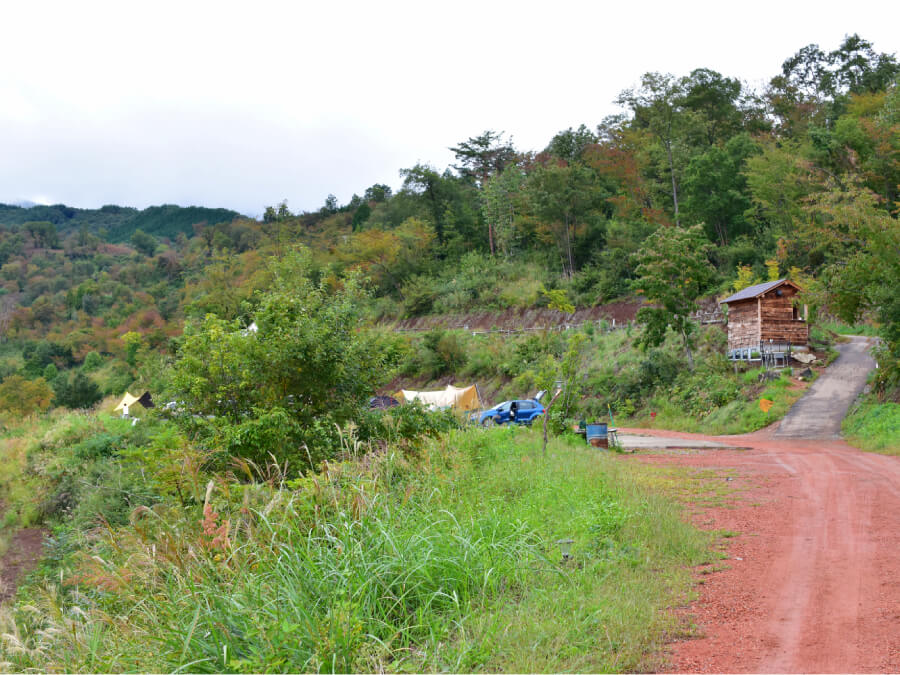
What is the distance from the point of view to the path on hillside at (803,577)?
4344 millimetres

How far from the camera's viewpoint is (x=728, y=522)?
8.61 m

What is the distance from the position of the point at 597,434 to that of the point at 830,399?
10999 mm

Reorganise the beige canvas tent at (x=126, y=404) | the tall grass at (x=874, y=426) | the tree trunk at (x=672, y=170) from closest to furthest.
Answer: the tall grass at (x=874, y=426) → the beige canvas tent at (x=126, y=404) → the tree trunk at (x=672, y=170)

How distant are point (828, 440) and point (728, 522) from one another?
14.3m

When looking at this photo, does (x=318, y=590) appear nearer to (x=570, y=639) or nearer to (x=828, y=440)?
(x=570, y=639)

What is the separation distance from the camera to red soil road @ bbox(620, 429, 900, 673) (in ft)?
14.2

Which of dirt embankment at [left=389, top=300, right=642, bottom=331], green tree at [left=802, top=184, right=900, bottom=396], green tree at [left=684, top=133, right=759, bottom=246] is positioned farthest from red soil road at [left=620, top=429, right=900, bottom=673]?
green tree at [left=684, top=133, right=759, bottom=246]

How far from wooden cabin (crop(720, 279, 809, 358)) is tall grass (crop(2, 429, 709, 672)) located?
23.9 m

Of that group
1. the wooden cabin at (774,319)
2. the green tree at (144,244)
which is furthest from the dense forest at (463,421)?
the green tree at (144,244)

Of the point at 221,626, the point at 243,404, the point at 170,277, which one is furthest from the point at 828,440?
the point at 170,277

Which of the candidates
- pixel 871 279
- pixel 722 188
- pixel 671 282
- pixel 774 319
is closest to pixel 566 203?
pixel 722 188

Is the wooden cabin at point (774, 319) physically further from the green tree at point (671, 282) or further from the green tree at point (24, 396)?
the green tree at point (24, 396)

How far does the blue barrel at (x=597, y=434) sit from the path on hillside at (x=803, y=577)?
4661 mm

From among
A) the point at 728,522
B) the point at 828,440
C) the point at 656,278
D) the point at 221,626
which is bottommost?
the point at 828,440
